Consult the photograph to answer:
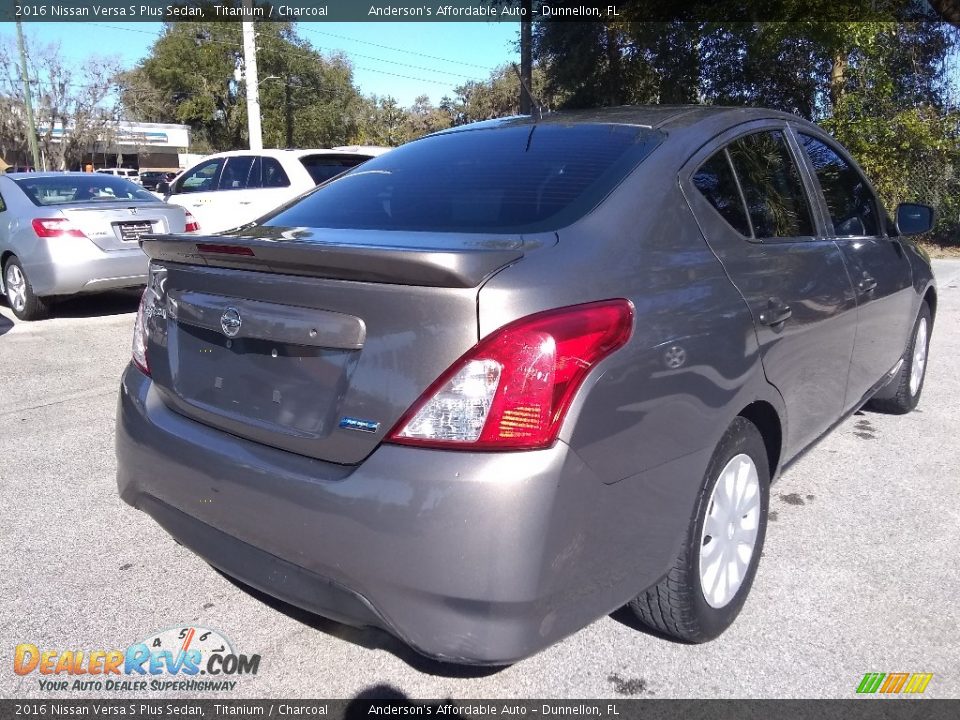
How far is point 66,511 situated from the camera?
3.42m

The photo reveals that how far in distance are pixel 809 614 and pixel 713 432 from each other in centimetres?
91

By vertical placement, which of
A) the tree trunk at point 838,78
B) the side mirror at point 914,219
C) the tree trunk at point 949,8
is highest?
the tree trunk at point 949,8

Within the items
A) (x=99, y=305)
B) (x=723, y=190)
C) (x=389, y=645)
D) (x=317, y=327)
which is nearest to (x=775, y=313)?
(x=723, y=190)

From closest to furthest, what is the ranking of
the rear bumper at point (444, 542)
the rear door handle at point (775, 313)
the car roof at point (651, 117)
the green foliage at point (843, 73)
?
the rear bumper at point (444, 542)
the rear door handle at point (775, 313)
the car roof at point (651, 117)
the green foliage at point (843, 73)

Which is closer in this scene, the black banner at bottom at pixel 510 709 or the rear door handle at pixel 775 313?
the black banner at bottom at pixel 510 709

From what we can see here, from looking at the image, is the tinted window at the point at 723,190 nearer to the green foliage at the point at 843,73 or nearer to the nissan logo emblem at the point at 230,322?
the nissan logo emblem at the point at 230,322

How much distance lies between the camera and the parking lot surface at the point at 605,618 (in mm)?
2318

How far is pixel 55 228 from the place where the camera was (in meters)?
7.47

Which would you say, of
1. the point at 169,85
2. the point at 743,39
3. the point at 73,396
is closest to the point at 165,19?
the point at 169,85

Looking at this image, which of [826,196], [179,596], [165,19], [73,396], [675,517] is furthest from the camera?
[165,19]

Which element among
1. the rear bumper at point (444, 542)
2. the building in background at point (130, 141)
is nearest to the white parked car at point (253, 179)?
the rear bumper at point (444, 542)

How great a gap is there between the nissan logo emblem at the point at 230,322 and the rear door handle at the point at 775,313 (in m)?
1.56

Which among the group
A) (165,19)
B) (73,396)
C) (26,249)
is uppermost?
(165,19)

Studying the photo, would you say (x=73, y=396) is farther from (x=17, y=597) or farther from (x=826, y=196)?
(x=826, y=196)
